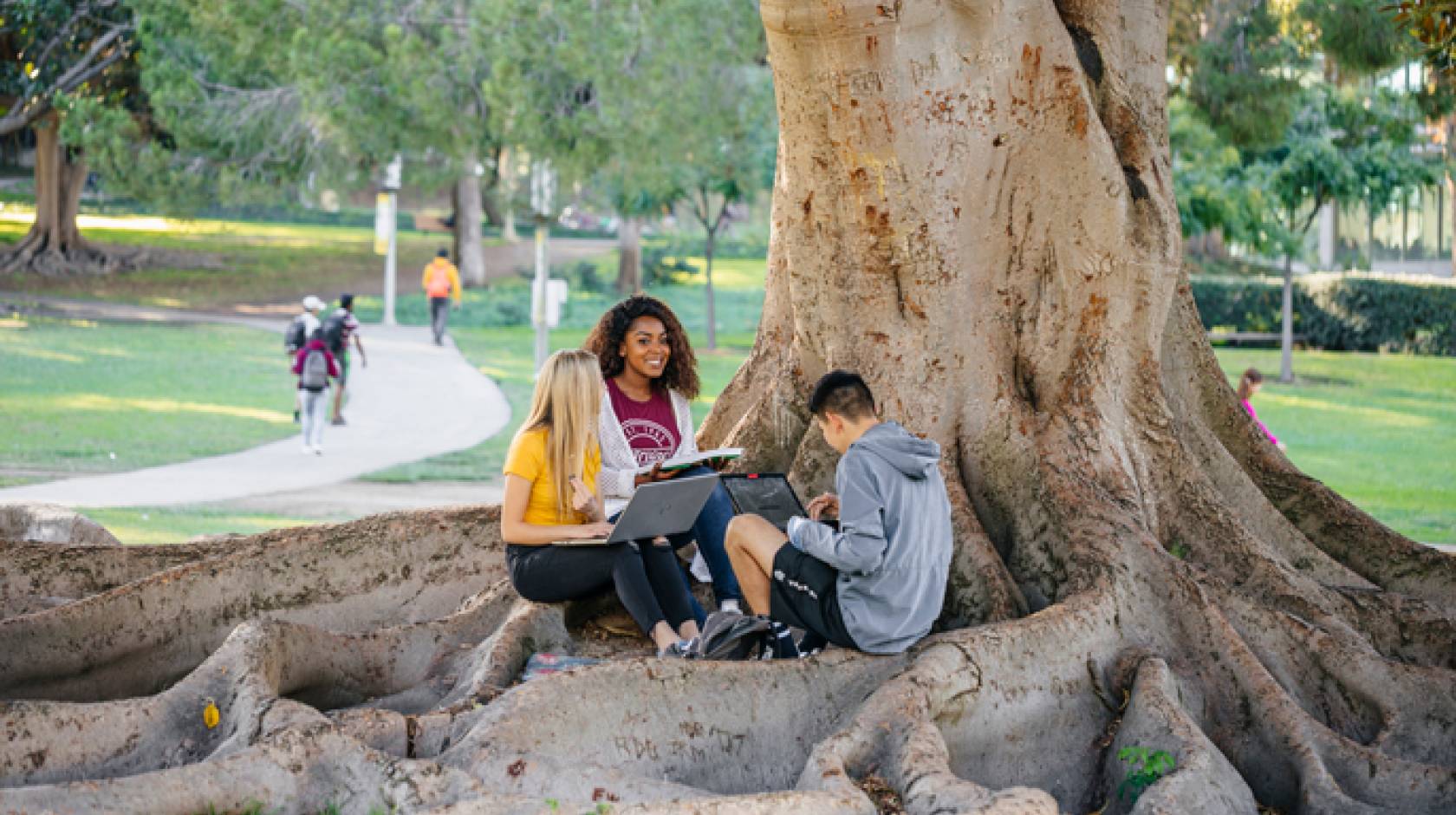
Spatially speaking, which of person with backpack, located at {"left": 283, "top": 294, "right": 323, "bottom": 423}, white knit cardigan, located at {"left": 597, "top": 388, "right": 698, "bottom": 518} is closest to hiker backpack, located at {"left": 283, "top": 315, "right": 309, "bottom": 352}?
person with backpack, located at {"left": 283, "top": 294, "right": 323, "bottom": 423}

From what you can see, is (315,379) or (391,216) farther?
(391,216)

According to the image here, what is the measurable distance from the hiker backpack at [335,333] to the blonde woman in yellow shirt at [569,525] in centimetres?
1037

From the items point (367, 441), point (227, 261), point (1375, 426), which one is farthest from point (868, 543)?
point (227, 261)

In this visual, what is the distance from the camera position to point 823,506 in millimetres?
6379

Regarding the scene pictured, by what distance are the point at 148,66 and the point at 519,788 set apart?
3045 cm

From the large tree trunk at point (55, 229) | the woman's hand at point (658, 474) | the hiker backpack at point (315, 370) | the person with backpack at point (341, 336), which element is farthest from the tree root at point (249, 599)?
the large tree trunk at point (55, 229)

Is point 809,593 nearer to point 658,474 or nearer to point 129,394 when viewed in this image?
point 658,474

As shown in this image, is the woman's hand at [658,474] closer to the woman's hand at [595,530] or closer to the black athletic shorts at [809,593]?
the woman's hand at [595,530]

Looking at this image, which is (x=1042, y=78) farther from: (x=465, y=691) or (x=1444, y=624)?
(x=465, y=691)

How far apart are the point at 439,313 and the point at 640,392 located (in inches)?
935

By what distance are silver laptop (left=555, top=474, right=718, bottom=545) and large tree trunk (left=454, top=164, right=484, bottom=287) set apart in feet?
120

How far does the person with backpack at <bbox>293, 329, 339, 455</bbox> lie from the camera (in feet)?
53.7

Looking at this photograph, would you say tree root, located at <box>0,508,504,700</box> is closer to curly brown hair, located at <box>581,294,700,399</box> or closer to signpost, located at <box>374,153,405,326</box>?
curly brown hair, located at <box>581,294,700,399</box>

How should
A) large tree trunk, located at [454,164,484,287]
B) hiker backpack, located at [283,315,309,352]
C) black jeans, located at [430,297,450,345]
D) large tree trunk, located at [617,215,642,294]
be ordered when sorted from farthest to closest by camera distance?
large tree trunk, located at [617,215,642,294] < large tree trunk, located at [454,164,484,287] < black jeans, located at [430,297,450,345] < hiker backpack, located at [283,315,309,352]
